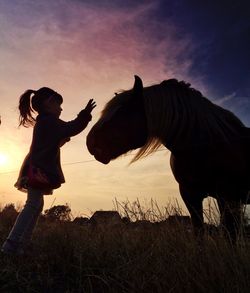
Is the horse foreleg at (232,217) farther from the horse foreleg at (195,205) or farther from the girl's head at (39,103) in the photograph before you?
the girl's head at (39,103)

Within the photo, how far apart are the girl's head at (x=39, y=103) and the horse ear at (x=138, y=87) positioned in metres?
1.31

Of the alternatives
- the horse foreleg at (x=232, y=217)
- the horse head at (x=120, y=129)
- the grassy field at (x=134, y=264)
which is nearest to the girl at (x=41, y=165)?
the grassy field at (x=134, y=264)

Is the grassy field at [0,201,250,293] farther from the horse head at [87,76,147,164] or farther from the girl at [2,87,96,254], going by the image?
the horse head at [87,76,147,164]

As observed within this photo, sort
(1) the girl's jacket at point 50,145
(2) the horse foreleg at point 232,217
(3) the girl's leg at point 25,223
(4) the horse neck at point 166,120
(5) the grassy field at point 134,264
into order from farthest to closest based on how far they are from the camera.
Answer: (1) the girl's jacket at point 50,145 < (3) the girl's leg at point 25,223 < (4) the horse neck at point 166,120 < (2) the horse foreleg at point 232,217 < (5) the grassy field at point 134,264

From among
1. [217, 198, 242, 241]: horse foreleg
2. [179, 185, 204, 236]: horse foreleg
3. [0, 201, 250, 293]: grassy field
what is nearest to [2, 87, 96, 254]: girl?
[0, 201, 250, 293]: grassy field

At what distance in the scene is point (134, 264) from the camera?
293cm

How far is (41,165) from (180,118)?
165cm

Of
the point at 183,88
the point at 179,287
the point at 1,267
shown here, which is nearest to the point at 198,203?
the point at 183,88

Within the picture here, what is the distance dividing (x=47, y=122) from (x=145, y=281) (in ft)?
8.44

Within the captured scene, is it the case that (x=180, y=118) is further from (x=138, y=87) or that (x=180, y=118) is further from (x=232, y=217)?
(x=232, y=217)

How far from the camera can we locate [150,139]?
3900 mm

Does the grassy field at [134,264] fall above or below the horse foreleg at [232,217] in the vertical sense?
below

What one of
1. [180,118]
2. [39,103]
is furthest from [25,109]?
[180,118]

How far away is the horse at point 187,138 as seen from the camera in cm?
351
